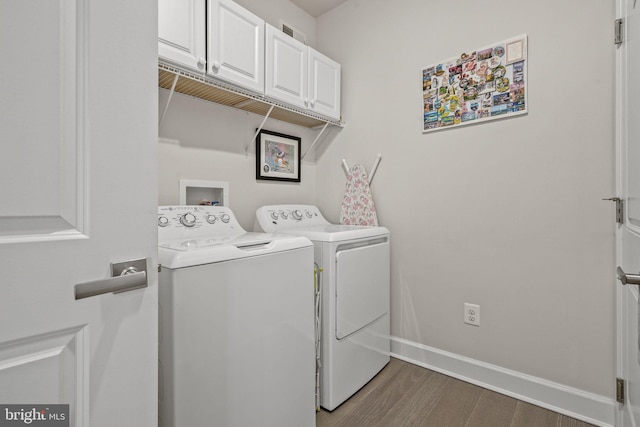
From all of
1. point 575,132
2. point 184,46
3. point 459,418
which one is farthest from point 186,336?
point 575,132

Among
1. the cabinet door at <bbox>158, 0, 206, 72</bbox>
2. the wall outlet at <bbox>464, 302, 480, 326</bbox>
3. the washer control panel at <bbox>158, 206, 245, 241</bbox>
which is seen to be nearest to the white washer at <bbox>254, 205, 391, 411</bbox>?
the washer control panel at <bbox>158, 206, 245, 241</bbox>

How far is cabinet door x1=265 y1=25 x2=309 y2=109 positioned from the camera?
1.94 metres

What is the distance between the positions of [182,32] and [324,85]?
1139mm

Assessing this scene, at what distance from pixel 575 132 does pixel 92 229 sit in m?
2.12

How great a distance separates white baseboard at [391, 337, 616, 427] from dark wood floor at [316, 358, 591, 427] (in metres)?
A: 0.04

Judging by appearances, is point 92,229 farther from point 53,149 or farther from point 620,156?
point 620,156

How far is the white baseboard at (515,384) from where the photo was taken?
5.06ft

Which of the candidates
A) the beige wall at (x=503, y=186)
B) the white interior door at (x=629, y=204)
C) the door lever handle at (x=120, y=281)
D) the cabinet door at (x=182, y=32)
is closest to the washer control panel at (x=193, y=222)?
the cabinet door at (x=182, y=32)

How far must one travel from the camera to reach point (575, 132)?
160 cm

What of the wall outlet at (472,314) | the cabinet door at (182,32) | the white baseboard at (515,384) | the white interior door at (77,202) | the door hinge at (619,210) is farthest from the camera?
the wall outlet at (472,314)

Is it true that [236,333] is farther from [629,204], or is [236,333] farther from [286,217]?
[629,204]

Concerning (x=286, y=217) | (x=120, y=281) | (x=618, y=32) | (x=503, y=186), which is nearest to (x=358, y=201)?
(x=286, y=217)

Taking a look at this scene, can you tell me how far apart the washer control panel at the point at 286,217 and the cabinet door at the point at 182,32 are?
0.97 metres

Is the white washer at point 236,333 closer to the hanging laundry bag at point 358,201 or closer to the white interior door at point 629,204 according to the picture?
the hanging laundry bag at point 358,201
